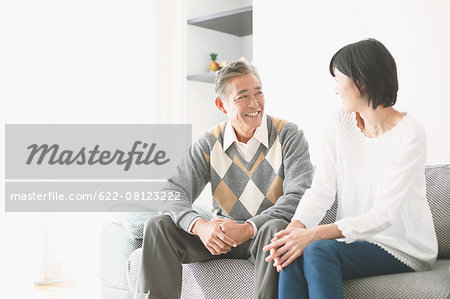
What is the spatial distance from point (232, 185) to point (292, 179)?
0.84ft

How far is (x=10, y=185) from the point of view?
11.7ft

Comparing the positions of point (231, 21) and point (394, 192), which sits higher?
point (231, 21)

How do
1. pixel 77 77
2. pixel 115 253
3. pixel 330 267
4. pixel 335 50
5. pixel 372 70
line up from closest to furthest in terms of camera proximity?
pixel 330 267, pixel 372 70, pixel 115 253, pixel 335 50, pixel 77 77

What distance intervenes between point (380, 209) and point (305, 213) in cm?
30

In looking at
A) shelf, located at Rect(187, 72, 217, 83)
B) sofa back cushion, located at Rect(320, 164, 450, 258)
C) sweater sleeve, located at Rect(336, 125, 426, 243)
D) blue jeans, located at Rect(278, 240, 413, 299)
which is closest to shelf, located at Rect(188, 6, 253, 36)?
shelf, located at Rect(187, 72, 217, 83)

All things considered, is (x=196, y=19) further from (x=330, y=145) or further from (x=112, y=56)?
(x=330, y=145)

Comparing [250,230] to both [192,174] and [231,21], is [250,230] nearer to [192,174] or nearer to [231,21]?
[192,174]

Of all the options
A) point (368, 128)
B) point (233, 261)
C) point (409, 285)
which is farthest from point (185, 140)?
point (409, 285)

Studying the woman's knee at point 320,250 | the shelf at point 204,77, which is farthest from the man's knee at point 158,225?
the shelf at point 204,77

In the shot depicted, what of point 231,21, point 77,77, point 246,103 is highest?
point 231,21

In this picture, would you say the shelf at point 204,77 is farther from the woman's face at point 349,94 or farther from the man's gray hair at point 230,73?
the woman's face at point 349,94

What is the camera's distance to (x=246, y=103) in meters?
2.27

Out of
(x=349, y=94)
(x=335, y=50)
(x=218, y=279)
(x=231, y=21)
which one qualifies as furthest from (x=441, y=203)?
(x=231, y=21)

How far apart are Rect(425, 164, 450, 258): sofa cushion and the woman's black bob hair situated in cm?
56
